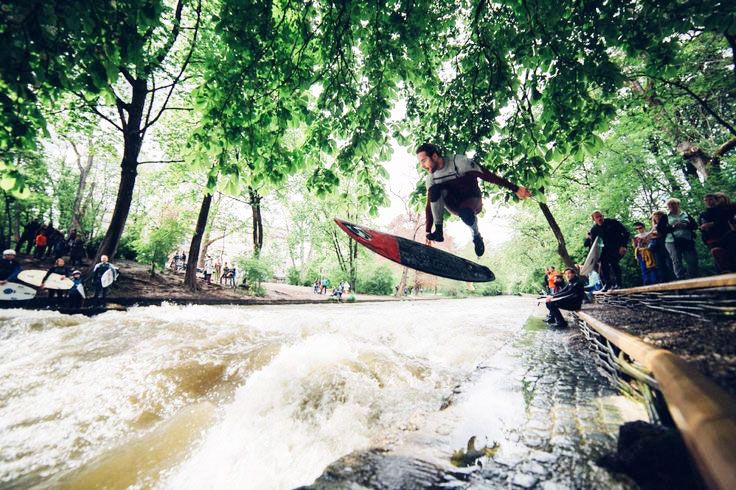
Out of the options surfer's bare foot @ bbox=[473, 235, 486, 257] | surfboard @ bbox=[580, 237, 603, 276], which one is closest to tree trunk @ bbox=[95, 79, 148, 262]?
surfer's bare foot @ bbox=[473, 235, 486, 257]

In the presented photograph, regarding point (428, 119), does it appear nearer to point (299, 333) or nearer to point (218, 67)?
point (218, 67)

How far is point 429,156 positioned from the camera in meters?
3.66

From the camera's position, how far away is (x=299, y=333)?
7.89m

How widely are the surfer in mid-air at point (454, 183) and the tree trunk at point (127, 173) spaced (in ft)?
39.6

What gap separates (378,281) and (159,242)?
805 inches

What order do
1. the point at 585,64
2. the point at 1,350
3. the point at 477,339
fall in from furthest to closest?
1. the point at 477,339
2. the point at 1,350
3. the point at 585,64

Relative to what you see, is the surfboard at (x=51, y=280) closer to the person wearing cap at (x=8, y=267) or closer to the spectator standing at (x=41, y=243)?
the person wearing cap at (x=8, y=267)

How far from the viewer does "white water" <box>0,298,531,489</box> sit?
2.86m

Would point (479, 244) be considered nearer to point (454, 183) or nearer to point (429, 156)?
point (454, 183)

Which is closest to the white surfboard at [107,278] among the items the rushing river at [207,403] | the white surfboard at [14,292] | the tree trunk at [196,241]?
the white surfboard at [14,292]

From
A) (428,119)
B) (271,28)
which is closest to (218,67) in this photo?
(271,28)

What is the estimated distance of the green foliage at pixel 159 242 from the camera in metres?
15.0

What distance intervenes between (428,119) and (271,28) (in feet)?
9.05

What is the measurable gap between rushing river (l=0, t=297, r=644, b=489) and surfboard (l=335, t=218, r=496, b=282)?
4.52ft
